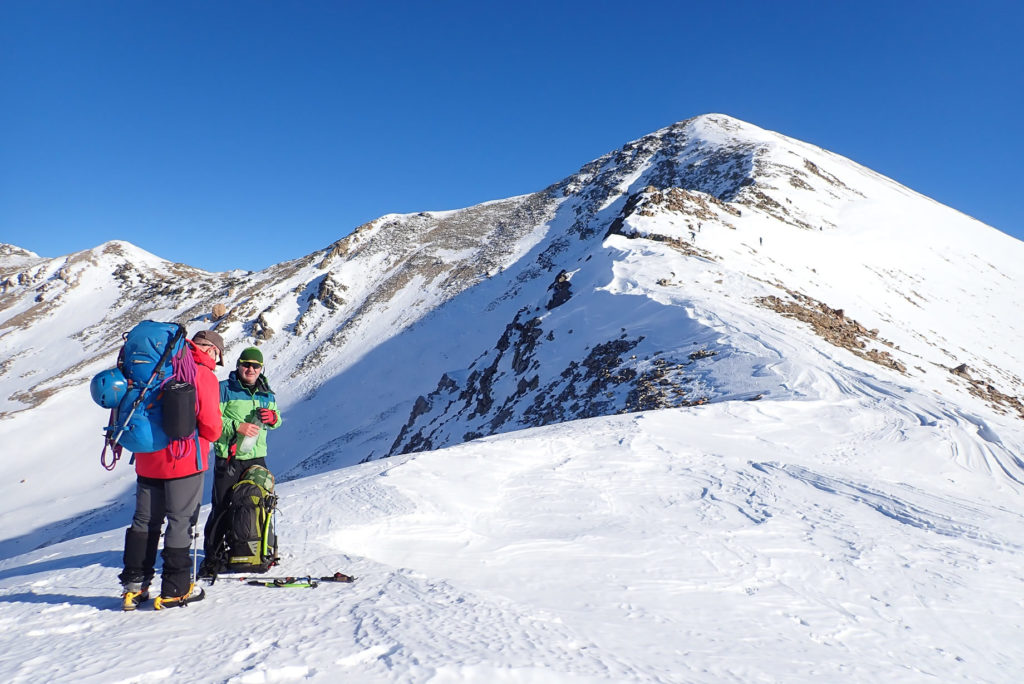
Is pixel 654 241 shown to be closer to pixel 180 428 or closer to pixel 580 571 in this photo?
pixel 580 571

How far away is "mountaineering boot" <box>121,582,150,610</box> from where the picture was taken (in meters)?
3.55

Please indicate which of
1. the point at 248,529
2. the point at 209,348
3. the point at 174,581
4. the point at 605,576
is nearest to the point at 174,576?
the point at 174,581

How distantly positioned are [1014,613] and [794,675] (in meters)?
2.54

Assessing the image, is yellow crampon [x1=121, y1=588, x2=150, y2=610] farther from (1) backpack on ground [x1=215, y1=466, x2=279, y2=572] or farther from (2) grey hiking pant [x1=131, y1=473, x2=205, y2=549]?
(1) backpack on ground [x1=215, y1=466, x2=279, y2=572]

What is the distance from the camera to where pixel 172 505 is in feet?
12.3

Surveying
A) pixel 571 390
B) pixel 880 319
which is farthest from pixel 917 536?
pixel 880 319

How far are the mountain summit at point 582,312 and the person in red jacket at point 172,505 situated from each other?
2.54 feet

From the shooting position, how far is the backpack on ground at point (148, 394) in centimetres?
354

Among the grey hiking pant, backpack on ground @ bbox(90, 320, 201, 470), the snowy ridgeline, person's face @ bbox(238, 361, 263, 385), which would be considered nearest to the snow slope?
the snowy ridgeline

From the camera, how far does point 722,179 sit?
160ft

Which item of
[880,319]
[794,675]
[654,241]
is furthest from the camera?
[654,241]

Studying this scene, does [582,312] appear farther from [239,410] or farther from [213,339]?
[213,339]

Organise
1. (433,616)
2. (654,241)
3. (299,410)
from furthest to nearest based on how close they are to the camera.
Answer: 1. (299,410)
2. (654,241)
3. (433,616)

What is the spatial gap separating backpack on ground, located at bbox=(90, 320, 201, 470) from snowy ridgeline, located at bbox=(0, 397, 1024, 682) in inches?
46.4
